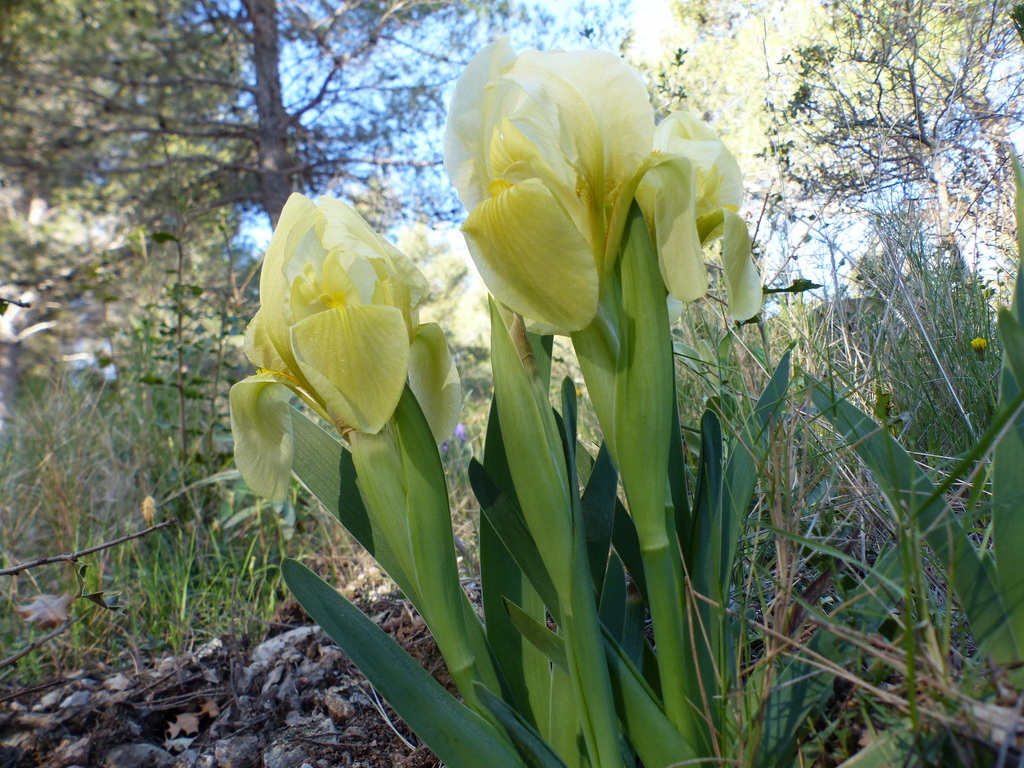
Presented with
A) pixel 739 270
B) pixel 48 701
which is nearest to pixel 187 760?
pixel 48 701

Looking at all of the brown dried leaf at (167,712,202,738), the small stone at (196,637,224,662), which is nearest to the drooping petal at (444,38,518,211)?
the brown dried leaf at (167,712,202,738)

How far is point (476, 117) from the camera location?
0.65 meters

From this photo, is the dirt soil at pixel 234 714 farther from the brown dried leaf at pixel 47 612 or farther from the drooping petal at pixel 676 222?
the drooping petal at pixel 676 222

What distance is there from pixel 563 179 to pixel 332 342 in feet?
0.91

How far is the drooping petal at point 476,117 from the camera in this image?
0.64 meters

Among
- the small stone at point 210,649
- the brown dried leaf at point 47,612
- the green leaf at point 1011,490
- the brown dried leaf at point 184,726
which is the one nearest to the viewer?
the green leaf at point 1011,490

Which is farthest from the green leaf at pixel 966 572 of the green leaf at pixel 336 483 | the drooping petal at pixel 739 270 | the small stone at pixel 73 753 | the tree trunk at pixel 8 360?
the tree trunk at pixel 8 360

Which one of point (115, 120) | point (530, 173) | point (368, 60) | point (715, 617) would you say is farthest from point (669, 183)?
point (115, 120)

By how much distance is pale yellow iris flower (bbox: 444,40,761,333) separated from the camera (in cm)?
59

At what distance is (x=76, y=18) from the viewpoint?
6918mm

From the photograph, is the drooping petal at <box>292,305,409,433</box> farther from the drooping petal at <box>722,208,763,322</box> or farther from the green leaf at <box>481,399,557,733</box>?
the drooping petal at <box>722,208,763,322</box>

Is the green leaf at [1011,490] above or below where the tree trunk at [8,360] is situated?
Answer: below

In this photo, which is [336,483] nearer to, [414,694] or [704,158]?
[414,694]

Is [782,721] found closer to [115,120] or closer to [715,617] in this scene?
[715,617]
